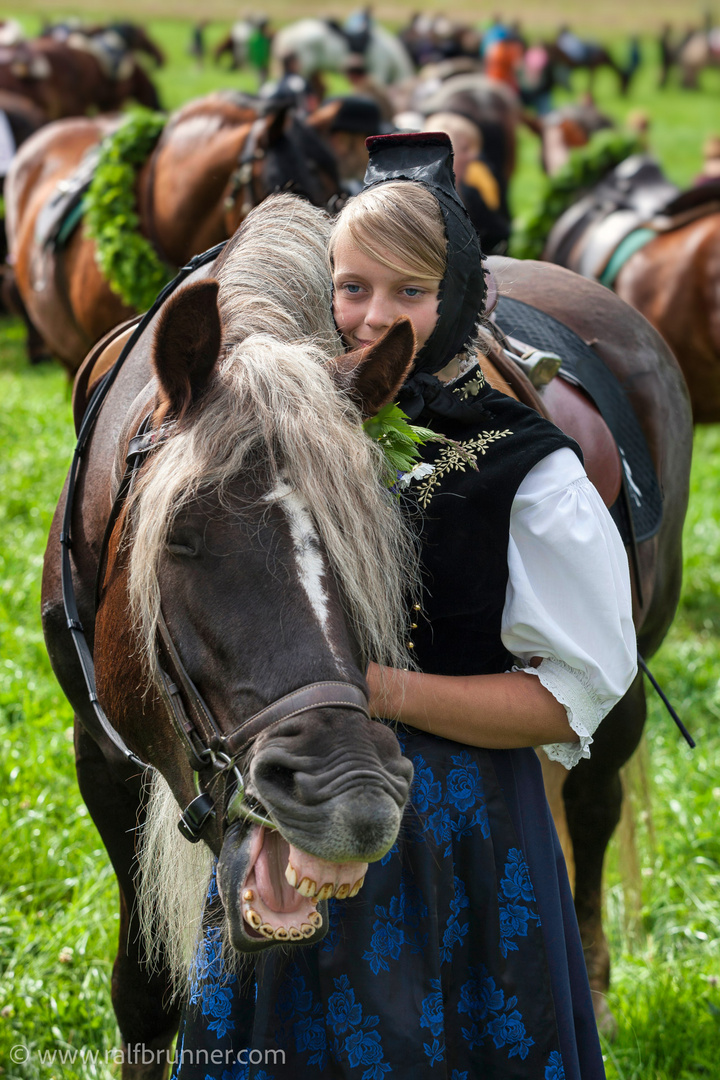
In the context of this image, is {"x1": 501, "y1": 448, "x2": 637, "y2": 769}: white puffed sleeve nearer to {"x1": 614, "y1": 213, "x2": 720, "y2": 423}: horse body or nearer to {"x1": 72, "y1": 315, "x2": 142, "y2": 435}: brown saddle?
Answer: {"x1": 72, "y1": 315, "x2": 142, "y2": 435}: brown saddle

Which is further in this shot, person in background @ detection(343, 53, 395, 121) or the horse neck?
person in background @ detection(343, 53, 395, 121)

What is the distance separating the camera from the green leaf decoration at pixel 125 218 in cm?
529

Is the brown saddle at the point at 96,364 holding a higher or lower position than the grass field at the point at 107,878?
higher

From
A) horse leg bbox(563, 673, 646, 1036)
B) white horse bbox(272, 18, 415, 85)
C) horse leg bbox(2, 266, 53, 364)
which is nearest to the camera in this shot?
horse leg bbox(563, 673, 646, 1036)

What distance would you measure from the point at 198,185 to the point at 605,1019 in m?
4.34

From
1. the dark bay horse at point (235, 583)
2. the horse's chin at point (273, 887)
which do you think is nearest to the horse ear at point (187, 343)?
the dark bay horse at point (235, 583)

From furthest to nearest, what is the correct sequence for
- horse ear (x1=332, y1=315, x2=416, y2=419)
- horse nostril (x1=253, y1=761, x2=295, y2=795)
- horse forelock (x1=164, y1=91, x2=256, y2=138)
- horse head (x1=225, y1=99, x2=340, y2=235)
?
horse forelock (x1=164, y1=91, x2=256, y2=138) → horse head (x1=225, y1=99, x2=340, y2=235) → horse ear (x1=332, y1=315, x2=416, y2=419) → horse nostril (x1=253, y1=761, x2=295, y2=795)

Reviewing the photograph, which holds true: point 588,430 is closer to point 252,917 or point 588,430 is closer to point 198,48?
point 252,917

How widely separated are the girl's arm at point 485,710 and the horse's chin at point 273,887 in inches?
12.3

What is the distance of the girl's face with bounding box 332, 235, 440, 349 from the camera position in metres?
1.71

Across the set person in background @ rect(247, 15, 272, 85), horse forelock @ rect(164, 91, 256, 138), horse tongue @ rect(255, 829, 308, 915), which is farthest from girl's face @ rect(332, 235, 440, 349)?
person in background @ rect(247, 15, 272, 85)

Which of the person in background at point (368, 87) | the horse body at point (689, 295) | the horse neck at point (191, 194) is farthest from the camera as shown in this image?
the person in background at point (368, 87)

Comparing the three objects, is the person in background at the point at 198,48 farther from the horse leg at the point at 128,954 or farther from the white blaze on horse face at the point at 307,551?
the white blaze on horse face at the point at 307,551

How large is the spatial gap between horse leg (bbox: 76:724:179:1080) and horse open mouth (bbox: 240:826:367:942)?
3.13 ft
